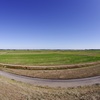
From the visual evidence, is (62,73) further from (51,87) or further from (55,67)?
(51,87)

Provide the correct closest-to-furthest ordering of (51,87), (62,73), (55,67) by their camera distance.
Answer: (51,87) < (62,73) < (55,67)

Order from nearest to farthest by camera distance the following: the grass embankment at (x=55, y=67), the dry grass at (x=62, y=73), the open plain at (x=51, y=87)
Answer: the open plain at (x=51, y=87), the dry grass at (x=62, y=73), the grass embankment at (x=55, y=67)

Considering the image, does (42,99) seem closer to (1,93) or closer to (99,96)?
(1,93)

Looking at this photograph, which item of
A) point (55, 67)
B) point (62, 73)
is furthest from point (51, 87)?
point (55, 67)

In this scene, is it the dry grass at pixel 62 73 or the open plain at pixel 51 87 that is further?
the dry grass at pixel 62 73

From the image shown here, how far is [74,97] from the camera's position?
13102mm

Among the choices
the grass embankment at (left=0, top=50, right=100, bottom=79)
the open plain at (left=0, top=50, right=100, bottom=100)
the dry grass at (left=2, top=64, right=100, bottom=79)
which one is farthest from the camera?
the grass embankment at (left=0, top=50, right=100, bottom=79)

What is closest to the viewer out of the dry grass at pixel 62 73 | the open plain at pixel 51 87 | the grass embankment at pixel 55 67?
the open plain at pixel 51 87

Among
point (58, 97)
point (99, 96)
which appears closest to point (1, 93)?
point (58, 97)

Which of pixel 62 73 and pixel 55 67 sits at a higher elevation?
pixel 55 67

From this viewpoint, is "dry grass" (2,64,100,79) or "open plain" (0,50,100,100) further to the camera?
"dry grass" (2,64,100,79)

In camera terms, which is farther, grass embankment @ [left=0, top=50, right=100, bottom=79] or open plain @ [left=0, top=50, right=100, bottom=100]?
grass embankment @ [left=0, top=50, right=100, bottom=79]

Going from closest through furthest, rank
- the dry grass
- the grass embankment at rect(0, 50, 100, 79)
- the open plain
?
the open plain → the dry grass → the grass embankment at rect(0, 50, 100, 79)

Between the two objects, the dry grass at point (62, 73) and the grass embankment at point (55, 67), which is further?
the grass embankment at point (55, 67)
